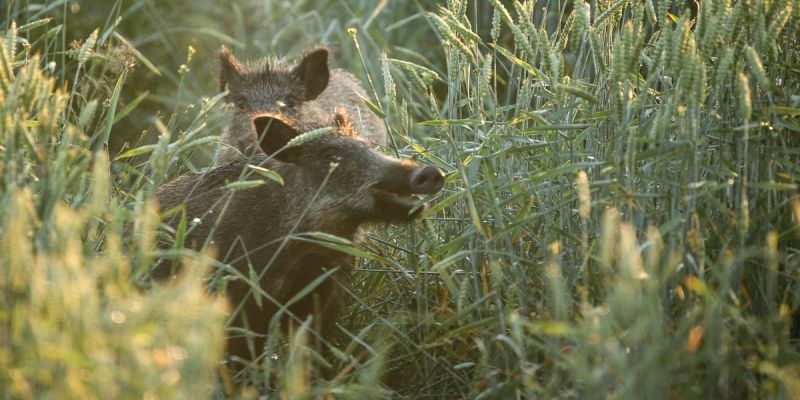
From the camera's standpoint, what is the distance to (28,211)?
8.05ft

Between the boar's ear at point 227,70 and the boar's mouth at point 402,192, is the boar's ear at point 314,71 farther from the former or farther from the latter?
the boar's mouth at point 402,192

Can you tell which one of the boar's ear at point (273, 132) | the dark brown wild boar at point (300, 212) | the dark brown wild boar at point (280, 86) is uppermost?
the boar's ear at point (273, 132)

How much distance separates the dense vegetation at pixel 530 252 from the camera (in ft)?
6.89

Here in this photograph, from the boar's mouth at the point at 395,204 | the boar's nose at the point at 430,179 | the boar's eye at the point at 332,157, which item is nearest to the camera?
the boar's nose at the point at 430,179

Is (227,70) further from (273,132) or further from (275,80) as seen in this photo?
(273,132)

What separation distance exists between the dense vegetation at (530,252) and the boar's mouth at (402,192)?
129 millimetres

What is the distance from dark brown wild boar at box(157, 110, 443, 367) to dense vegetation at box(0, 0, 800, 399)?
15cm

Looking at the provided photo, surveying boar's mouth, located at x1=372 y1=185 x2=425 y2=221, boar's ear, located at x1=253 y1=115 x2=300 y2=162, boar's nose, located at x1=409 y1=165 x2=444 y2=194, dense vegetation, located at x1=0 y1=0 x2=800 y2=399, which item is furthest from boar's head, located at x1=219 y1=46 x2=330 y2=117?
boar's nose, located at x1=409 y1=165 x2=444 y2=194

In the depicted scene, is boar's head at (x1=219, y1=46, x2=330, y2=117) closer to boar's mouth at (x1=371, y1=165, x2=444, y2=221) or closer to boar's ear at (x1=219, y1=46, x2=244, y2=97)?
boar's ear at (x1=219, y1=46, x2=244, y2=97)

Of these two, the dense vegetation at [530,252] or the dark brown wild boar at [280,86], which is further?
the dark brown wild boar at [280,86]

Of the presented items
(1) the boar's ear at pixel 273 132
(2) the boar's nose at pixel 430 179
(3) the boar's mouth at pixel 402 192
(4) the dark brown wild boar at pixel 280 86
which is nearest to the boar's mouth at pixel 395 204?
(3) the boar's mouth at pixel 402 192

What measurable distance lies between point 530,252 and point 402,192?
0.47 m

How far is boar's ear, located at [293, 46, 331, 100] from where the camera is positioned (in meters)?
6.50

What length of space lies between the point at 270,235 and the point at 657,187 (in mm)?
1310
